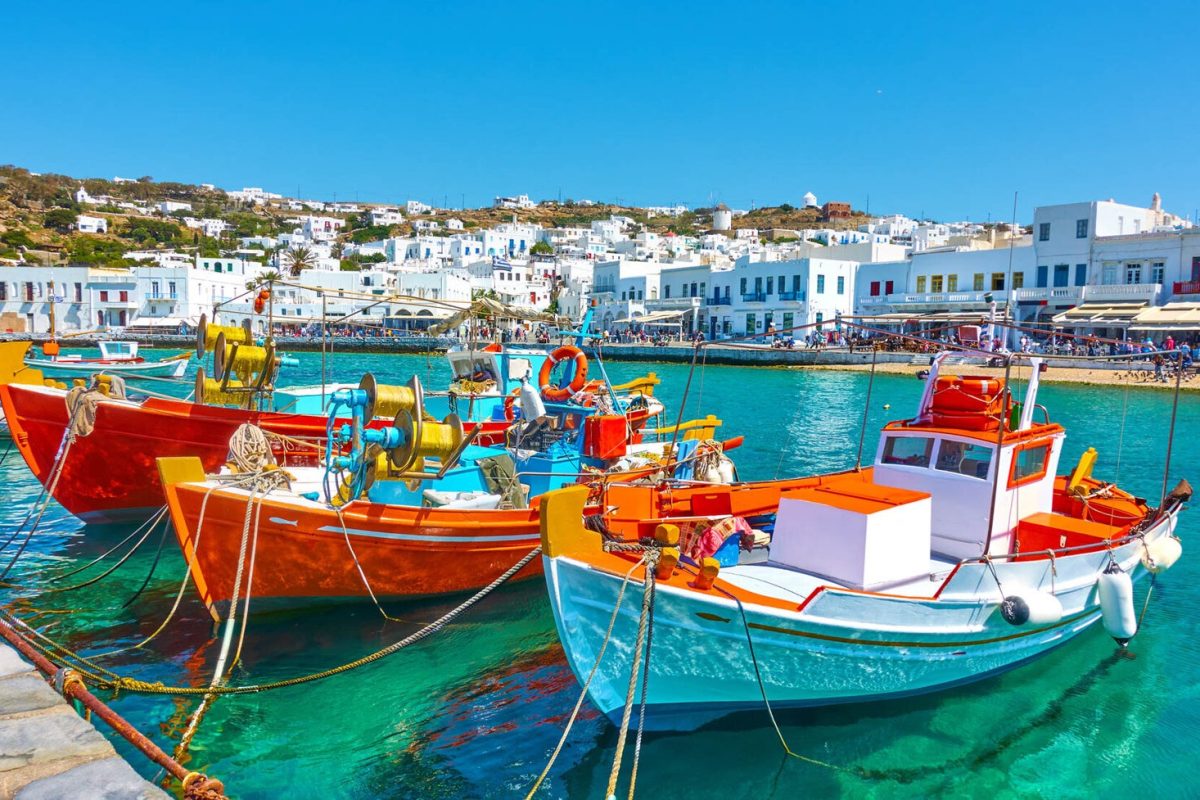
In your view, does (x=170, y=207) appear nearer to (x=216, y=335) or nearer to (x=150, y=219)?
(x=150, y=219)

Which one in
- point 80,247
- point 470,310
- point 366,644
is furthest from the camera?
point 80,247

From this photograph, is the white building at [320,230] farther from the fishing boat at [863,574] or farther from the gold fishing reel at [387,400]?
the fishing boat at [863,574]

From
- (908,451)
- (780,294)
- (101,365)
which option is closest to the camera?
(908,451)

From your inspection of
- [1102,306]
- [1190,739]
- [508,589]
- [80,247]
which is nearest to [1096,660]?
[1190,739]

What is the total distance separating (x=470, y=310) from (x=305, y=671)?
674cm

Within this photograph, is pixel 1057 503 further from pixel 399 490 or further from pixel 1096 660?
pixel 399 490

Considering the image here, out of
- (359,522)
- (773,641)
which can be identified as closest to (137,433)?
(359,522)

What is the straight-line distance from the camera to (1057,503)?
1181 centimetres

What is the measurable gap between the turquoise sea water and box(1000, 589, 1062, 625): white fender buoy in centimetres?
116

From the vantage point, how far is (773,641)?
7.17 meters

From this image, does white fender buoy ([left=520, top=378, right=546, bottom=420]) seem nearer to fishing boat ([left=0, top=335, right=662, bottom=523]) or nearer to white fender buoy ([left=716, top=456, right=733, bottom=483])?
fishing boat ([left=0, top=335, right=662, bottom=523])

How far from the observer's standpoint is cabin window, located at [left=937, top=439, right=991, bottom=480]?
30.2 feet

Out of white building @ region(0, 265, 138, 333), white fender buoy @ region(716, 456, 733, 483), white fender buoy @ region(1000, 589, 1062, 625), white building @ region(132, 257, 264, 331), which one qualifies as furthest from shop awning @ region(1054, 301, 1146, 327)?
white building @ region(0, 265, 138, 333)

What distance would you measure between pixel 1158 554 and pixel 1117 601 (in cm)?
133
